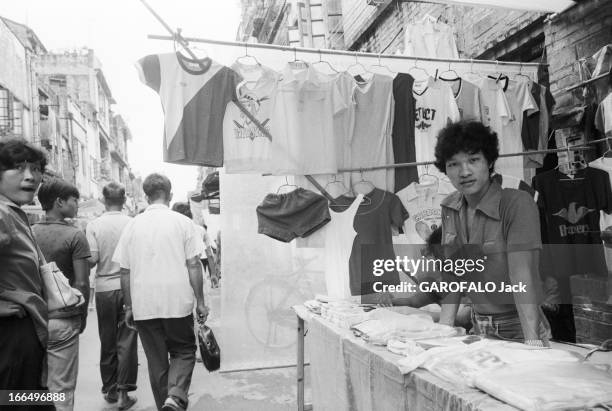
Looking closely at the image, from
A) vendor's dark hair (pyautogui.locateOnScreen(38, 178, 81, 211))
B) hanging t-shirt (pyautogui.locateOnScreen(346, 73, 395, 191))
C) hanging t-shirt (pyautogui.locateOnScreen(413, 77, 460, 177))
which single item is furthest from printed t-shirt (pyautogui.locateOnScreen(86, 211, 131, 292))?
hanging t-shirt (pyautogui.locateOnScreen(413, 77, 460, 177))

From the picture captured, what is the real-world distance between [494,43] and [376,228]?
2963 mm

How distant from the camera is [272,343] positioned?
18.3 feet

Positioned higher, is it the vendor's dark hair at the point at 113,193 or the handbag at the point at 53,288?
the vendor's dark hair at the point at 113,193

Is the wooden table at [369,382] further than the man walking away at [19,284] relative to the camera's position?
No

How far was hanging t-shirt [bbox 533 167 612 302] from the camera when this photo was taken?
414cm

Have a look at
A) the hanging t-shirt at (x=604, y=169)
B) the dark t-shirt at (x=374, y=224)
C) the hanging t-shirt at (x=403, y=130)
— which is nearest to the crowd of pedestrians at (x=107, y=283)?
the dark t-shirt at (x=374, y=224)

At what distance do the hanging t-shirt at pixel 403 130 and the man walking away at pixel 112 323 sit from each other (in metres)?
2.75

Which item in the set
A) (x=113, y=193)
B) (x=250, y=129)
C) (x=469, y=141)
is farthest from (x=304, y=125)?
(x=113, y=193)

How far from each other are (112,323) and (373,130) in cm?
A: 322

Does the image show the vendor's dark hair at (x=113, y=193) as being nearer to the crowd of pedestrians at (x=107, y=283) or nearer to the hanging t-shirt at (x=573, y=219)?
the crowd of pedestrians at (x=107, y=283)

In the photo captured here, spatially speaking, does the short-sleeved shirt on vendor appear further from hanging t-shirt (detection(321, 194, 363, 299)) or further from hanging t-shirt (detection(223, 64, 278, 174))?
hanging t-shirt (detection(223, 64, 278, 174))

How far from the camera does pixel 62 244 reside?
382 centimetres

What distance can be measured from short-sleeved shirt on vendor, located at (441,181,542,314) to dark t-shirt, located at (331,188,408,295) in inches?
66.9

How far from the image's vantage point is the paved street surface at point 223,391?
4.59m
